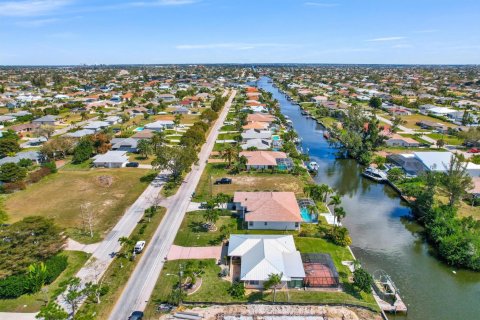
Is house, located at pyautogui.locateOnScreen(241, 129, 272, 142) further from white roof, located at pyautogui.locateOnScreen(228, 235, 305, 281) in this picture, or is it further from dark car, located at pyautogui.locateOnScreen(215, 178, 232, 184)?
white roof, located at pyautogui.locateOnScreen(228, 235, 305, 281)

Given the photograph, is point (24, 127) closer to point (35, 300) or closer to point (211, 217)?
point (35, 300)

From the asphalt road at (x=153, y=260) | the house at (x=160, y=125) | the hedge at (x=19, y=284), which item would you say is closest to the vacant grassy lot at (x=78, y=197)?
the asphalt road at (x=153, y=260)

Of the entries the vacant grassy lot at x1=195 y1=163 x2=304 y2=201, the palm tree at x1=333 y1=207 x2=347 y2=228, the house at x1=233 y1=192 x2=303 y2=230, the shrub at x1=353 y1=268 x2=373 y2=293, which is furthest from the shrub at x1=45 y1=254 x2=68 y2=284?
the palm tree at x1=333 y1=207 x2=347 y2=228

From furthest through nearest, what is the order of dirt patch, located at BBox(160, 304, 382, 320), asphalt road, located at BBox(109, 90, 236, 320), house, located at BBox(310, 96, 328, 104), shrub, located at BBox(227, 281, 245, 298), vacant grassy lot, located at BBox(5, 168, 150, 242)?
1. house, located at BBox(310, 96, 328, 104)
2. vacant grassy lot, located at BBox(5, 168, 150, 242)
3. shrub, located at BBox(227, 281, 245, 298)
4. asphalt road, located at BBox(109, 90, 236, 320)
5. dirt patch, located at BBox(160, 304, 382, 320)

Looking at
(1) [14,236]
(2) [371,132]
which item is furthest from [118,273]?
(2) [371,132]

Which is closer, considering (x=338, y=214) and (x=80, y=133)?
(x=338, y=214)

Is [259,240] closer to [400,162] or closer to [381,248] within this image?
[381,248]

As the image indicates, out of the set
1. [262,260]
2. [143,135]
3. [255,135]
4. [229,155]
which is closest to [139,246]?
[262,260]
